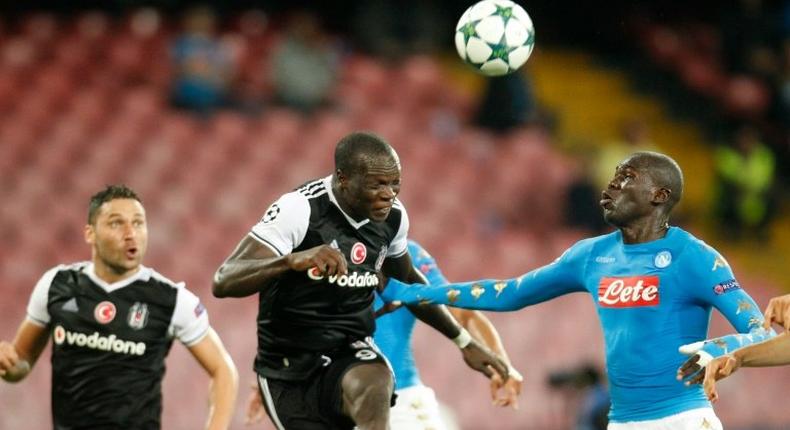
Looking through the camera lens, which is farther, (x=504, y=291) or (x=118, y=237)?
(x=504, y=291)

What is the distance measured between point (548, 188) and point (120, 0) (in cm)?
566

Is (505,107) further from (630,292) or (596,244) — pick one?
(630,292)

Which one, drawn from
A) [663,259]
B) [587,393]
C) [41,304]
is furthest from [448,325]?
[587,393]

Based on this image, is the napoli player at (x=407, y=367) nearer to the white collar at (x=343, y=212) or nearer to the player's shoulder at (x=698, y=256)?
the white collar at (x=343, y=212)

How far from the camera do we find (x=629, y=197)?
6520 mm

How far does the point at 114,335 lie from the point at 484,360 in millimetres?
1817

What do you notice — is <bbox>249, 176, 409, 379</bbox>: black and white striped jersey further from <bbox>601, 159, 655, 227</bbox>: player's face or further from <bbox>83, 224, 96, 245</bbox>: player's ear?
<bbox>601, 159, 655, 227</bbox>: player's face

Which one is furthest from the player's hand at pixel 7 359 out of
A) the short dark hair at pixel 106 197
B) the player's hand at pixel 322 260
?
the player's hand at pixel 322 260

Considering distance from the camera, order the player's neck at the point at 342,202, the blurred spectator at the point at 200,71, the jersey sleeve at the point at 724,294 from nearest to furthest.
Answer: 1. the jersey sleeve at the point at 724,294
2. the player's neck at the point at 342,202
3. the blurred spectator at the point at 200,71

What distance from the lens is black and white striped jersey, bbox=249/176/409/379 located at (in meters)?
6.25

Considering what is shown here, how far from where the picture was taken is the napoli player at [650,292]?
630 centimetres

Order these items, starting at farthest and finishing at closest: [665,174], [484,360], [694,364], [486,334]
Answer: [486,334], [484,360], [665,174], [694,364]

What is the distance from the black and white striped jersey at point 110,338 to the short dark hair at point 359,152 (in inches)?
40.5

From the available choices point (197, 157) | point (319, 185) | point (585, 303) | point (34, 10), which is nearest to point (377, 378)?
point (319, 185)
